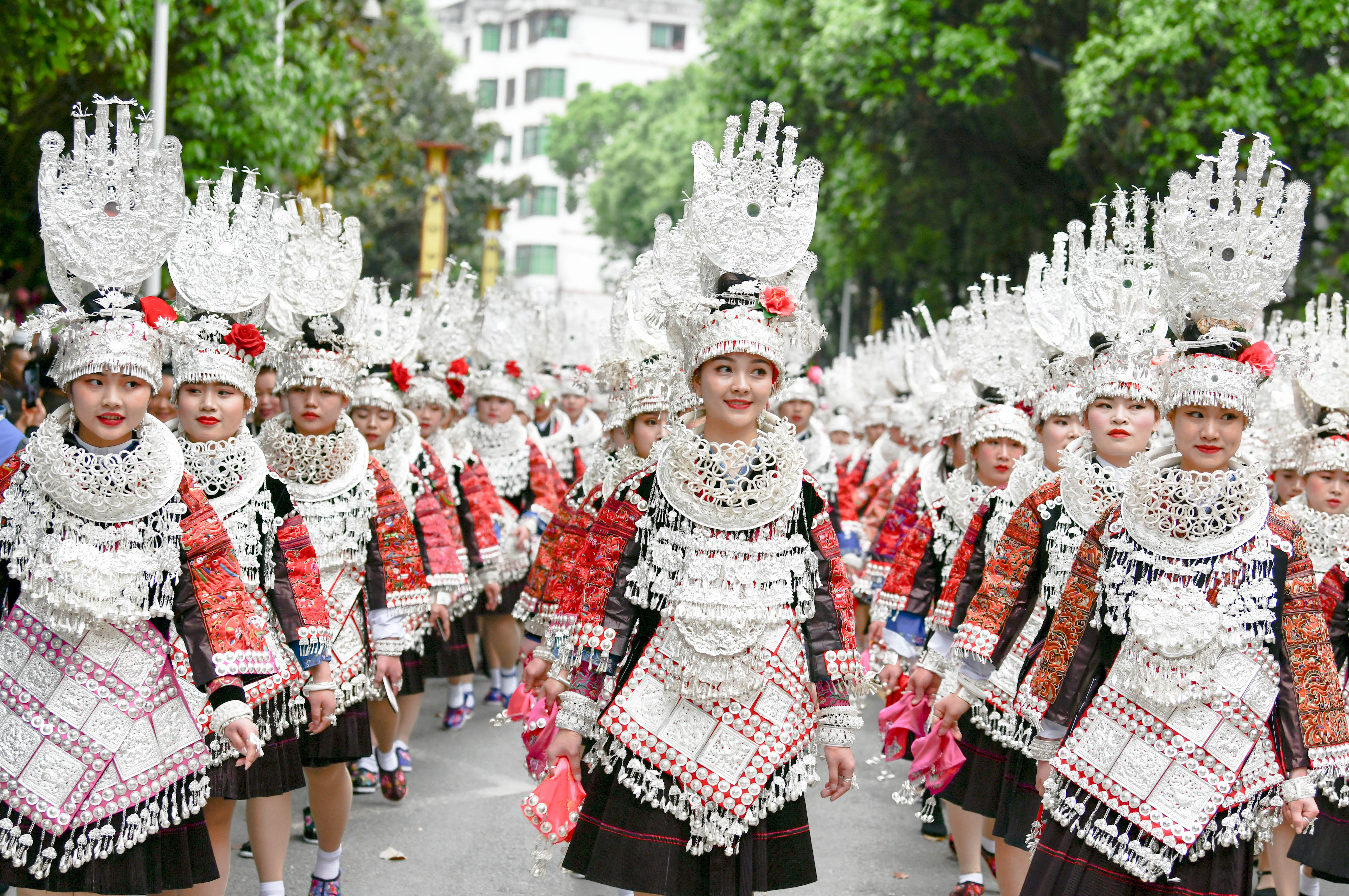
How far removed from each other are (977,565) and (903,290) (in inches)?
1070

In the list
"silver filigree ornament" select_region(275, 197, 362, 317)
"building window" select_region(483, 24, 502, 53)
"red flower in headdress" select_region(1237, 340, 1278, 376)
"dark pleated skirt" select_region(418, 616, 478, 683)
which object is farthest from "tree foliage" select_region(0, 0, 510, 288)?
"building window" select_region(483, 24, 502, 53)

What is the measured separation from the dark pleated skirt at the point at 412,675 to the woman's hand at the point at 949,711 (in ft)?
11.5

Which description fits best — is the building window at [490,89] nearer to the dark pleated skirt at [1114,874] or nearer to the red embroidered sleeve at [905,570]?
the red embroidered sleeve at [905,570]

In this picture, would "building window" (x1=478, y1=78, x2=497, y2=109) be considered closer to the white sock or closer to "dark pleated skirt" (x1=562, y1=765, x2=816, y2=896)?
the white sock

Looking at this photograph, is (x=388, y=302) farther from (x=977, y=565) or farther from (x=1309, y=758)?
(x=1309, y=758)

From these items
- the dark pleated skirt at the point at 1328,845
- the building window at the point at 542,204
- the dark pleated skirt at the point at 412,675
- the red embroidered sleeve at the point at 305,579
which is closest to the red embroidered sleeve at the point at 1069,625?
the dark pleated skirt at the point at 1328,845

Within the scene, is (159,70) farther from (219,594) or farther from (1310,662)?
(1310,662)

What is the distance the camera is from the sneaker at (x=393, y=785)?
778 cm

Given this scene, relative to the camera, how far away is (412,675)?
7.89 metres

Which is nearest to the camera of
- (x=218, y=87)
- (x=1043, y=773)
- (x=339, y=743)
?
(x=1043, y=773)

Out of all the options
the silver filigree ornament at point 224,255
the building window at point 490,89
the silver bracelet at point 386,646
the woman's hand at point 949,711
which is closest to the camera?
the woman's hand at point 949,711

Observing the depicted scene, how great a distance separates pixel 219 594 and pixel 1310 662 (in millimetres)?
3330

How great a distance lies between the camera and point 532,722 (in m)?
5.31

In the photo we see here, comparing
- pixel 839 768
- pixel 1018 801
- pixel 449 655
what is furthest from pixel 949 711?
pixel 449 655
